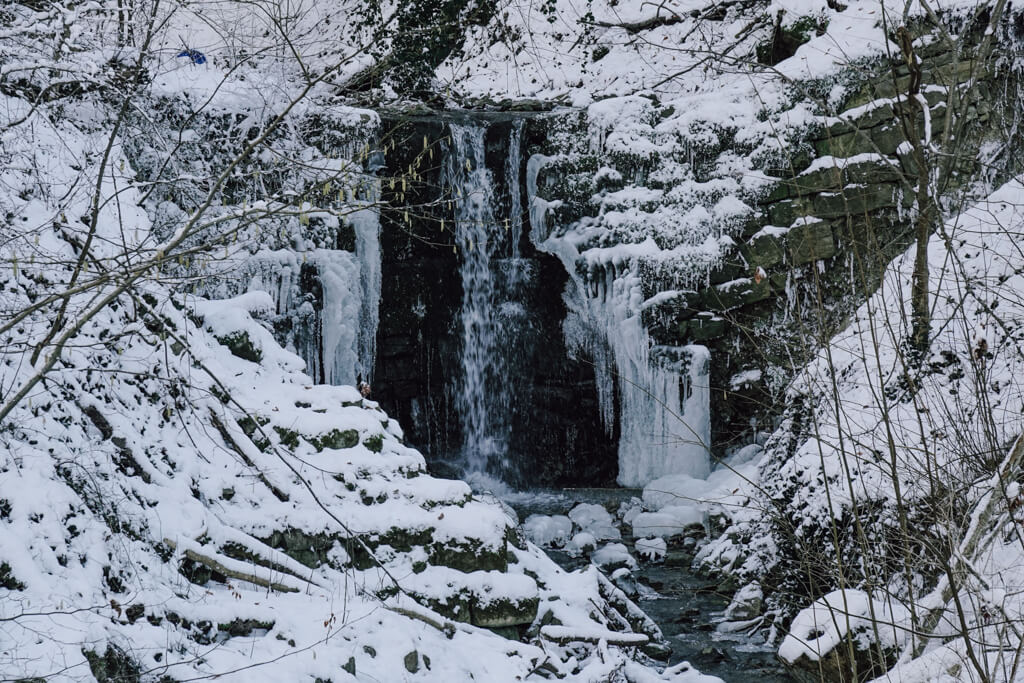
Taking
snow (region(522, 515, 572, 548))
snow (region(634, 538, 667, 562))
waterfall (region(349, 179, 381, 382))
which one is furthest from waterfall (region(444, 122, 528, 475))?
snow (region(634, 538, 667, 562))

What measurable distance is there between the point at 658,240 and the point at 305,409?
17.4 ft

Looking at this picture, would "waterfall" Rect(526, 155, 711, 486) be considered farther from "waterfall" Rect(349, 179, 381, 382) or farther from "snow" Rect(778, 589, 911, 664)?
"snow" Rect(778, 589, 911, 664)

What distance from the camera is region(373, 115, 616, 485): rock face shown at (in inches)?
408

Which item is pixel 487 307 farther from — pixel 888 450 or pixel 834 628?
pixel 834 628

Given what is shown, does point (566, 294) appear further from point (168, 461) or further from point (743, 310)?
point (168, 461)

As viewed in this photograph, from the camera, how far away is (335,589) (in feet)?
14.4

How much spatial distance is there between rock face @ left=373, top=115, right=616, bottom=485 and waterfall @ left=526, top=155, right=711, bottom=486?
14.2 inches

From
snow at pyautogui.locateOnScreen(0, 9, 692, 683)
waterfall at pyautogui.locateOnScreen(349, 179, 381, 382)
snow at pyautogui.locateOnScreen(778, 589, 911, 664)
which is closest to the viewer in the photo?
snow at pyautogui.locateOnScreen(0, 9, 692, 683)

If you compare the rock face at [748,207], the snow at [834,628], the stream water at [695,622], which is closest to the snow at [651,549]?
the stream water at [695,622]

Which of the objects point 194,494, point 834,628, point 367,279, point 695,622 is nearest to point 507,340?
point 367,279

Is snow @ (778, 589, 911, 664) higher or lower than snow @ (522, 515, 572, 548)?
higher

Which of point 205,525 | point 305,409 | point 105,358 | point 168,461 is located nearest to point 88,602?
point 205,525

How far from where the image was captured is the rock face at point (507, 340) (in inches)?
408

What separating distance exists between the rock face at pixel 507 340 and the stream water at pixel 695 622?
1.77 metres
